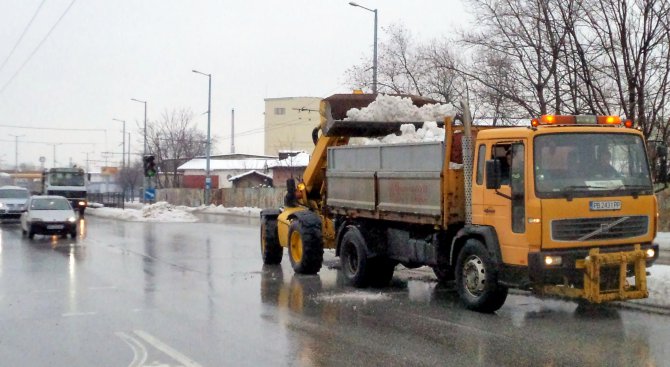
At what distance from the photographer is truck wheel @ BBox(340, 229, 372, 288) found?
13367 millimetres

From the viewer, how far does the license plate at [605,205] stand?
33.2 ft

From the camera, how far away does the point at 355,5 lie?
29.1 meters

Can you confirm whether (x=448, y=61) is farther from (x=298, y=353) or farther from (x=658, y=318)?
(x=298, y=353)

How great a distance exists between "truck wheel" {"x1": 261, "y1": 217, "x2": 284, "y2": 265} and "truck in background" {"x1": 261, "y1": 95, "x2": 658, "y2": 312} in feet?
16.3

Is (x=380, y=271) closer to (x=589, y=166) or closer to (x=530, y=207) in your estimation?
(x=530, y=207)

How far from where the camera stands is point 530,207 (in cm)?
998

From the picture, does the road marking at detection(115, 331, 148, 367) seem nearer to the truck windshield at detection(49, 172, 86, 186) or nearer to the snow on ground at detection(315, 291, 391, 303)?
the snow on ground at detection(315, 291, 391, 303)

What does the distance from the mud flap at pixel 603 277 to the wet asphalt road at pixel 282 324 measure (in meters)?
0.37

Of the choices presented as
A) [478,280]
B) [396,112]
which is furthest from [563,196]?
[396,112]

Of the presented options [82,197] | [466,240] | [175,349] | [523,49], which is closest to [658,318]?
[466,240]

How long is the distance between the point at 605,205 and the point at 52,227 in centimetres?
1972

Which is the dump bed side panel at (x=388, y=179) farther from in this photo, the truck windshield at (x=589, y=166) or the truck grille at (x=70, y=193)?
the truck grille at (x=70, y=193)

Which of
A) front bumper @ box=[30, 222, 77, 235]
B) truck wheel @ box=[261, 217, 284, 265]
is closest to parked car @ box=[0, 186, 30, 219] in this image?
front bumper @ box=[30, 222, 77, 235]

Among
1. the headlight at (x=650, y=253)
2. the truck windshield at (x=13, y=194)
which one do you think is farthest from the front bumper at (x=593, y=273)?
the truck windshield at (x=13, y=194)
